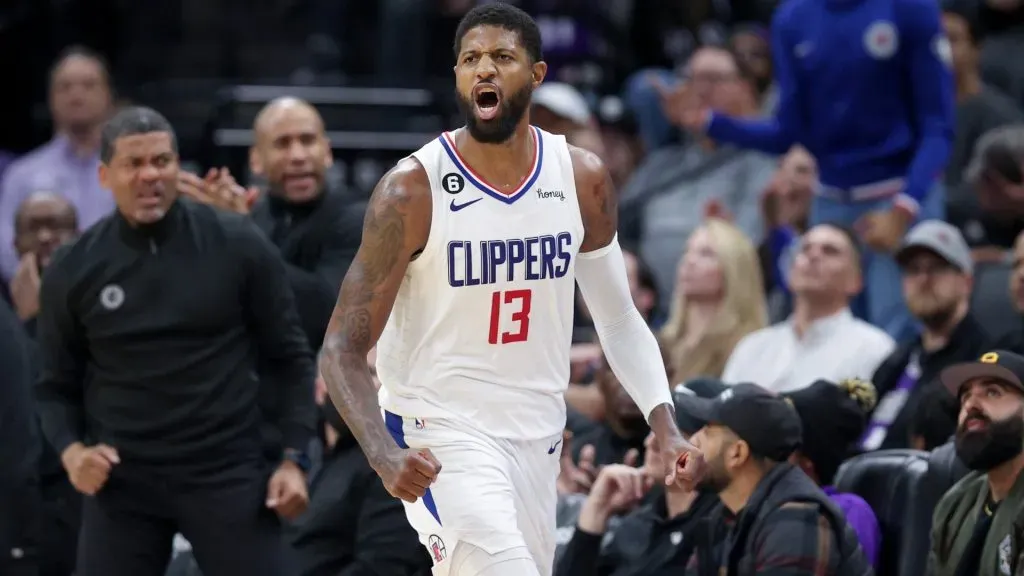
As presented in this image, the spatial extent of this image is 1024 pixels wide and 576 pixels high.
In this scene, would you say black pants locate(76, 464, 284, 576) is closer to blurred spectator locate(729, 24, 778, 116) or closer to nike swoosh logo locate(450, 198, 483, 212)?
nike swoosh logo locate(450, 198, 483, 212)

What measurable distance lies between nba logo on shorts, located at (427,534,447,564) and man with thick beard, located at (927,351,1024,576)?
1.73 m

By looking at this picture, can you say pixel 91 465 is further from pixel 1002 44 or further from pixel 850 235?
pixel 1002 44

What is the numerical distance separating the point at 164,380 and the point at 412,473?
5.60 feet

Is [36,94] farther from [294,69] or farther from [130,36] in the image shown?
[294,69]

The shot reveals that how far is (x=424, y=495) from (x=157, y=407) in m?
1.51

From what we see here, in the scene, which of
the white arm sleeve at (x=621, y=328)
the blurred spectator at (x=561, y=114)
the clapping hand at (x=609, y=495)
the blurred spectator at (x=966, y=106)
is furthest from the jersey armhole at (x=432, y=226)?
the blurred spectator at (x=966, y=106)

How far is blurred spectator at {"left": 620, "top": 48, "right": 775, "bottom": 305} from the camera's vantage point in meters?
9.73

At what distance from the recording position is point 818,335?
25.0 feet

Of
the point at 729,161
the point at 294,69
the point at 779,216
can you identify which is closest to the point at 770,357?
the point at 779,216

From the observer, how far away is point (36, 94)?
11383 millimetres

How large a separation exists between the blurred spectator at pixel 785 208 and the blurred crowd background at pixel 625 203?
1 centimetres

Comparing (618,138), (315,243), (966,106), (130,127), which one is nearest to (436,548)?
(130,127)

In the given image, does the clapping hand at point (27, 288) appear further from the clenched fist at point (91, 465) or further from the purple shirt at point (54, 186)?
the clenched fist at point (91, 465)

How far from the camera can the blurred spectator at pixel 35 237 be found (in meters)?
8.04
